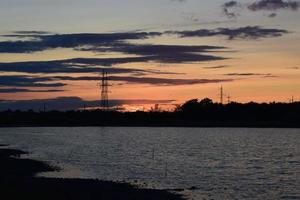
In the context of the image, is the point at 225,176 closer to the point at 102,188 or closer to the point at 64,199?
the point at 102,188

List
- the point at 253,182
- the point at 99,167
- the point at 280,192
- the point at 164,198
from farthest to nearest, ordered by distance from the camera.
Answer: the point at 99,167
the point at 253,182
the point at 280,192
the point at 164,198

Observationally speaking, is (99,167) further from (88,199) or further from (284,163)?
(88,199)

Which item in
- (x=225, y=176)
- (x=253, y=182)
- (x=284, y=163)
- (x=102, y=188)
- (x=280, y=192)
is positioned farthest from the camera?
(x=284, y=163)

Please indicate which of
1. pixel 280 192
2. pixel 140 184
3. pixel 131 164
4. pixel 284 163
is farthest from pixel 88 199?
pixel 284 163

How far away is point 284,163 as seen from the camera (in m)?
72.1

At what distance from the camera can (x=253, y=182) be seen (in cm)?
4972

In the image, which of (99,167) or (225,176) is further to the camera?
(99,167)

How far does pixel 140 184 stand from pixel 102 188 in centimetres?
664

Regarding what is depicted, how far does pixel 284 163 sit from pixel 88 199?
4407cm

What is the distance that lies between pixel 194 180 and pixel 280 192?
29.8 feet

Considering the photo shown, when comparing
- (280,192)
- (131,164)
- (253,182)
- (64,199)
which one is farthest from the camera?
(131,164)

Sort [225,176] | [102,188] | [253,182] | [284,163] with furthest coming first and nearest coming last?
1. [284,163]
2. [225,176]
3. [253,182]
4. [102,188]

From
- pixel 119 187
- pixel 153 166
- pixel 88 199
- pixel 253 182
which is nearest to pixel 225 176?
pixel 253 182

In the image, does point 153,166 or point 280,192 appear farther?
point 153,166
